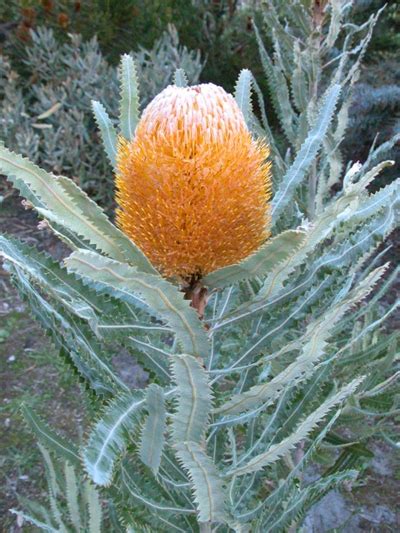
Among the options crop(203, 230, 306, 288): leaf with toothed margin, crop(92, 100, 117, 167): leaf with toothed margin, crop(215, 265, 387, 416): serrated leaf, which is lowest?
crop(215, 265, 387, 416): serrated leaf

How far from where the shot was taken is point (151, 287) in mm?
797

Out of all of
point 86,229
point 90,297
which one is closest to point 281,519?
point 90,297

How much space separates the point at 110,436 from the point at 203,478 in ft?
0.52

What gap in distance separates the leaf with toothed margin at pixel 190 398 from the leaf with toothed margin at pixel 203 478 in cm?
2

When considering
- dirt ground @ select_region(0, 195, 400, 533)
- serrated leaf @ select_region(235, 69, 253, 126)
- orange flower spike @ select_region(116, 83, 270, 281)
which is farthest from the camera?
dirt ground @ select_region(0, 195, 400, 533)

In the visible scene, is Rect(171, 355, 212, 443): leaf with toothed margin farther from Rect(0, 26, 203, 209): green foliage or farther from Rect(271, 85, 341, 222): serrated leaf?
Rect(0, 26, 203, 209): green foliage

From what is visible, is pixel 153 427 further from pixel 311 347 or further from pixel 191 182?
pixel 191 182

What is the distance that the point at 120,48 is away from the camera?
4.86 m

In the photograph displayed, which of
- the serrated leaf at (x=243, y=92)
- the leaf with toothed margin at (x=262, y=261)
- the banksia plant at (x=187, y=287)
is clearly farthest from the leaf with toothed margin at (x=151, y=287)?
the serrated leaf at (x=243, y=92)

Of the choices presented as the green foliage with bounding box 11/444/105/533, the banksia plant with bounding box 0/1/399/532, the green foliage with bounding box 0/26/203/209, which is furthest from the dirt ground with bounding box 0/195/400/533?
the banksia plant with bounding box 0/1/399/532

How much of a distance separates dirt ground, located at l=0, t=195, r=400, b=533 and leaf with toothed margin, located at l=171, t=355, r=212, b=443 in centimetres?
123

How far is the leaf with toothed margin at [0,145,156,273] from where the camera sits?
2.76ft

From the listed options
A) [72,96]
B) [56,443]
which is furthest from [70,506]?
[72,96]

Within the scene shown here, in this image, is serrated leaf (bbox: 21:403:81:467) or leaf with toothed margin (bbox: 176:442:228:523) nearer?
leaf with toothed margin (bbox: 176:442:228:523)
